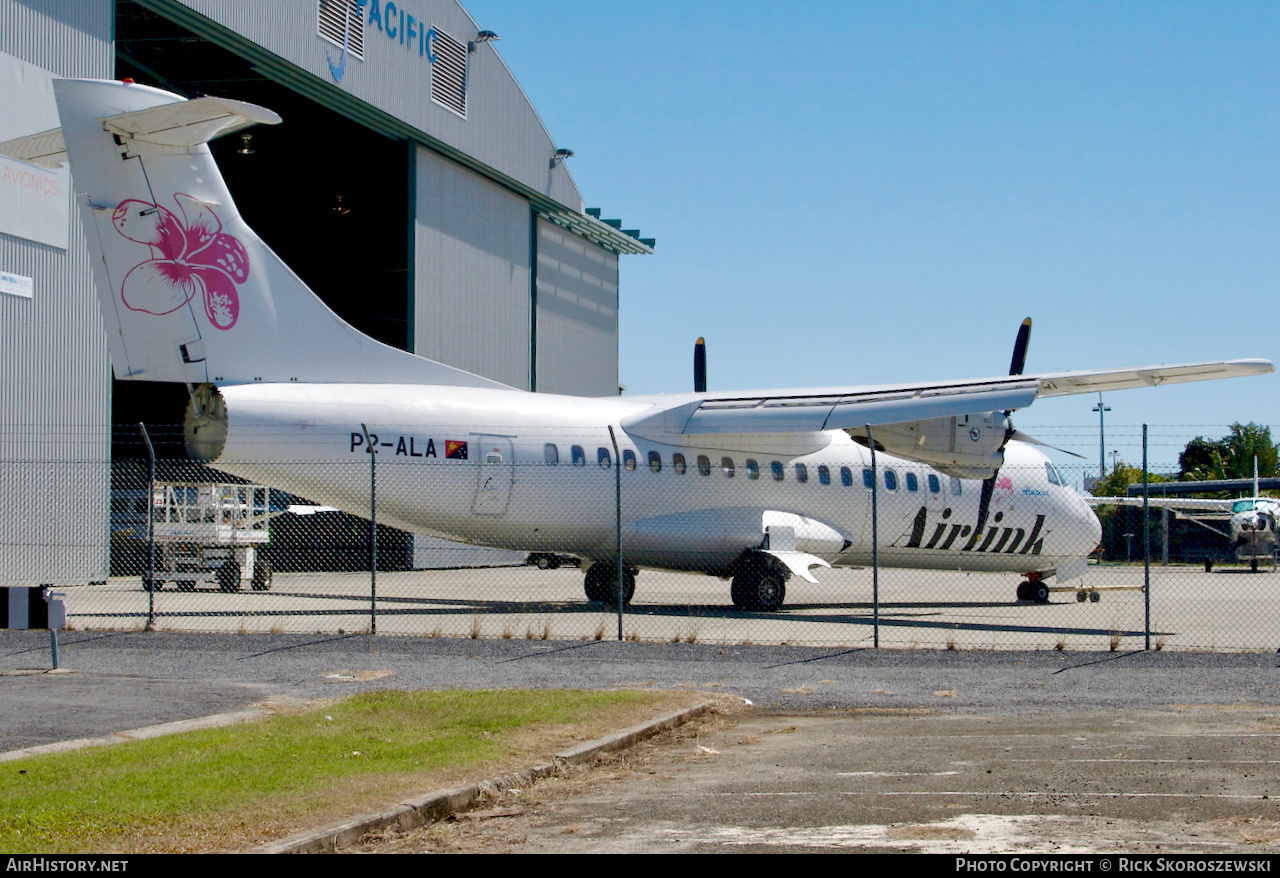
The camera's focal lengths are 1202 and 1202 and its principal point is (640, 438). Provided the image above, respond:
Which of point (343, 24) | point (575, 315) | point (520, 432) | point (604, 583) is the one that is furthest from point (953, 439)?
point (575, 315)

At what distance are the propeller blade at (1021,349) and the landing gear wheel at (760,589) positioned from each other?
632 cm

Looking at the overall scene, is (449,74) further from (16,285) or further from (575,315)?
(16,285)

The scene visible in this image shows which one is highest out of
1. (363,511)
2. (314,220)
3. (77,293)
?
(314,220)

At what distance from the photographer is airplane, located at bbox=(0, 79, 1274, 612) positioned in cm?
1540

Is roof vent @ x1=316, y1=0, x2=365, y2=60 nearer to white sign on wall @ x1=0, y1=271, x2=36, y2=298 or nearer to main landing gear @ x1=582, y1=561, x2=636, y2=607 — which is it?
white sign on wall @ x1=0, y1=271, x2=36, y2=298

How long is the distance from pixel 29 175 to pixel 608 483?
12710 mm

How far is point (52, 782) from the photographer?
6.39m

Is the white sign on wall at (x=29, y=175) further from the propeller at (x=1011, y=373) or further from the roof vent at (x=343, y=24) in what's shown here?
the propeller at (x=1011, y=373)

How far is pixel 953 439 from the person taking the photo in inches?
747

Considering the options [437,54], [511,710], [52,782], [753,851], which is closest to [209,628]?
[511,710]

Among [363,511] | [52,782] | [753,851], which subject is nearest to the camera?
[753,851]

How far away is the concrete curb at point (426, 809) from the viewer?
5297 mm
